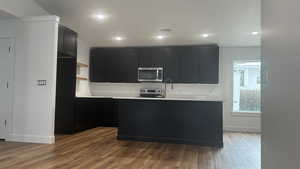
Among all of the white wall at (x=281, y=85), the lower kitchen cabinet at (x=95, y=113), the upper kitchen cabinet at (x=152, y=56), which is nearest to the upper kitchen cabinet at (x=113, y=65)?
the upper kitchen cabinet at (x=152, y=56)

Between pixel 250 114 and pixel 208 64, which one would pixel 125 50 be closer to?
pixel 208 64

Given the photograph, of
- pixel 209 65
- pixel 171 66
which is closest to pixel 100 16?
pixel 171 66

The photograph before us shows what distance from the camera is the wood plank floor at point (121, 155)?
2.97m

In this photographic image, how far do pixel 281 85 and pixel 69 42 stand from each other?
437 cm

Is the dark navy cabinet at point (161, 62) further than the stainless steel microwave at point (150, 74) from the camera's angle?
No

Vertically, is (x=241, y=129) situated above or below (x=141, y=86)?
below

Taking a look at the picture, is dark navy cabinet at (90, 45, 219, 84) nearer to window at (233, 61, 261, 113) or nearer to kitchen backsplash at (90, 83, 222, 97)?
kitchen backsplash at (90, 83, 222, 97)

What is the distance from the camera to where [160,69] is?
20.9ft

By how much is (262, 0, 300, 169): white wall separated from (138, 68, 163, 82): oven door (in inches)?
168

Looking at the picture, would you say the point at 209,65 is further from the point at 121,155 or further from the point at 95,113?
the point at 121,155

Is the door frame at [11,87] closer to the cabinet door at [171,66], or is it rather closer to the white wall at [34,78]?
the white wall at [34,78]

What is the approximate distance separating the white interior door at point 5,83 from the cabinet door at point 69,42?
1045 millimetres

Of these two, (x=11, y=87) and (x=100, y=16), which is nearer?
(x=11, y=87)

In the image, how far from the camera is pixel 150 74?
6.41 meters
